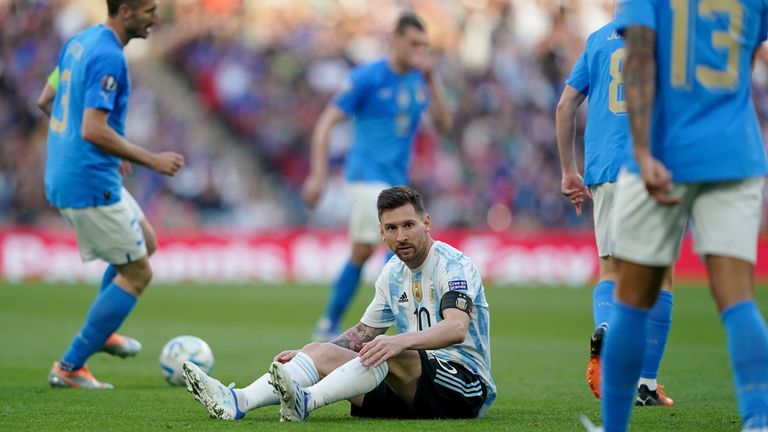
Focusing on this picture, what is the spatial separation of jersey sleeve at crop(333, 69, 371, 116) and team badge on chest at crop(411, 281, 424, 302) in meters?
5.79

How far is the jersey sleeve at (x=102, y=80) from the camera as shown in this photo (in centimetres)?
709

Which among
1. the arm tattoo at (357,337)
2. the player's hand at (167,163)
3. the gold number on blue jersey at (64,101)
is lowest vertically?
the arm tattoo at (357,337)

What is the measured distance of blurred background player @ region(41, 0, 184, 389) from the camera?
7297mm

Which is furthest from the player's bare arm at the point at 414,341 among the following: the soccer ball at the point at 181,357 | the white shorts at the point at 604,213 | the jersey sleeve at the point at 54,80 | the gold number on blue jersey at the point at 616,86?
the jersey sleeve at the point at 54,80

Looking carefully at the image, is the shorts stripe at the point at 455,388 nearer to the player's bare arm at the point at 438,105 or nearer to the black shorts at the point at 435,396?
the black shorts at the point at 435,396

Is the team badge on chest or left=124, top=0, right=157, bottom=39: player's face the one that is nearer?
the team badge on chest

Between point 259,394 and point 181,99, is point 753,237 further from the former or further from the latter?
point 181,99

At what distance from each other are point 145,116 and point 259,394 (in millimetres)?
17946

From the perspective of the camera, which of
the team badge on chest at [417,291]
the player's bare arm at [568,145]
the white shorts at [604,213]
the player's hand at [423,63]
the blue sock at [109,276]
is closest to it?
the team badge on chest at [417,291]

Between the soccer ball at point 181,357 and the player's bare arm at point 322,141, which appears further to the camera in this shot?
the player's bare arm at point 322,141

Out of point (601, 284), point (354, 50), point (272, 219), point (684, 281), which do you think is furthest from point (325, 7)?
point (601, 284)

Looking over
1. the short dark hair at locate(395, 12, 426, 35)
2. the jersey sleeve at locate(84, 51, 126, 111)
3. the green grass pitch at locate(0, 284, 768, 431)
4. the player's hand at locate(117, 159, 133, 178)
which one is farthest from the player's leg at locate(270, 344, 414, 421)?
the short dark hair at locate(395, 12, 426, 35)

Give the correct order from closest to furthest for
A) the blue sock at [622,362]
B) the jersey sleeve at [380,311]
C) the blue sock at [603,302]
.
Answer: the blue sock at [622,362]
the jersey sleeve at [380,311]
the blue sock at [603,302]

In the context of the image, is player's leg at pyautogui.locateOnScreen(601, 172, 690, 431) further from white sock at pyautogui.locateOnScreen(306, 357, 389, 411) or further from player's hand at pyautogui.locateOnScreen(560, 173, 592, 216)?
player's hand at pyautogui.locateOnScreen(560, 173, 592, 216)
